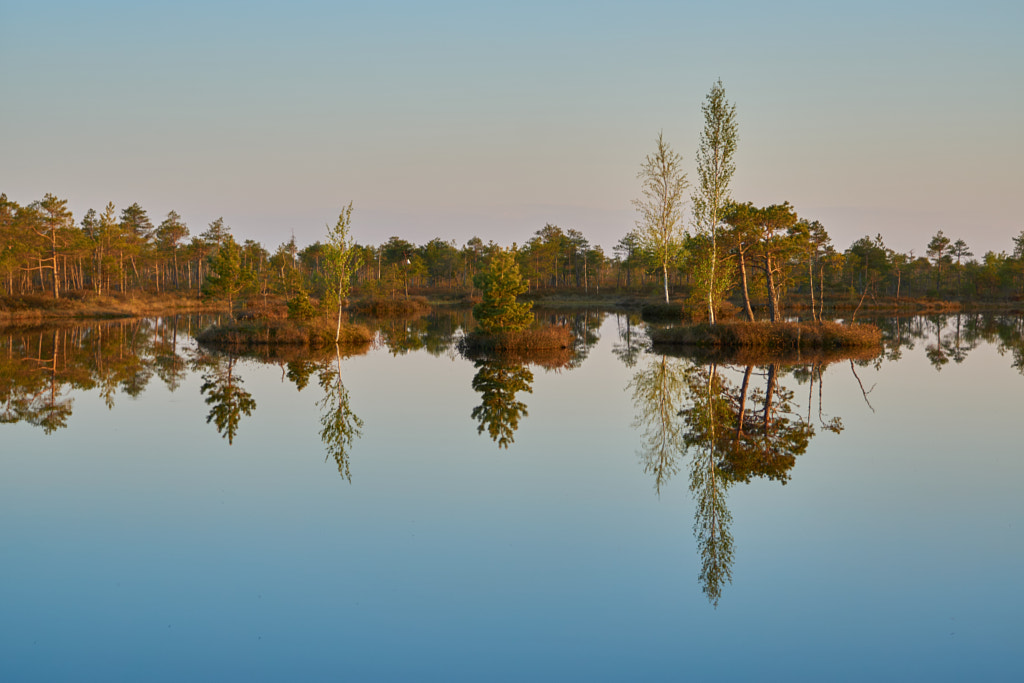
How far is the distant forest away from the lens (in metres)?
40.8

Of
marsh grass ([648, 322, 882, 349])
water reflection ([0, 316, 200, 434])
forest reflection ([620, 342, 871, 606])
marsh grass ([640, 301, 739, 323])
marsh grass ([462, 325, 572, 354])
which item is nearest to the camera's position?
forest reflection ([620, 342, 871, 606])

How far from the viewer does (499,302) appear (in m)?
36.0

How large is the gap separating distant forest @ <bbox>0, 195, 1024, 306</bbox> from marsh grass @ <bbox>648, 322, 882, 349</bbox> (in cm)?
348

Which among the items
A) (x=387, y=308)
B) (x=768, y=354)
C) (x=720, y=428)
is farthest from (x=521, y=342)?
(x=387, y=308)

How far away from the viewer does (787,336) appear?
36562 mm

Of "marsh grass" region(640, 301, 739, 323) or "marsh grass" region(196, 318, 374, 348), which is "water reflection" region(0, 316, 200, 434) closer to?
"marsh grass" region(196, 318, 374, 348)

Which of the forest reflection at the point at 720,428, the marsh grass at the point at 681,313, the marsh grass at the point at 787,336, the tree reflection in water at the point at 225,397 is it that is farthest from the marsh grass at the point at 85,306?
the forest reflection at the point at 720,428

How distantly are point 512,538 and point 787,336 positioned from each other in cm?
3049

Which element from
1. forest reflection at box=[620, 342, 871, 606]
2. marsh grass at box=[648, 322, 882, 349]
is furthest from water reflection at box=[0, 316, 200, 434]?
marsh grass at box=[648, 322, 882, 349]

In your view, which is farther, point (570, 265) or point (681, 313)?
point (570, 265)

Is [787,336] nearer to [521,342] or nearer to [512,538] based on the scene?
[521,342]

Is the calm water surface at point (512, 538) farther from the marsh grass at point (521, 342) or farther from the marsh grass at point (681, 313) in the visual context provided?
the marsh grass at point (681, 313)

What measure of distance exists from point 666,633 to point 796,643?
1.25 m

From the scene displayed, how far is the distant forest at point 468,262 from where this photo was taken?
4078cm
